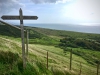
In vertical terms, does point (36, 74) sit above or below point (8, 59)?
below

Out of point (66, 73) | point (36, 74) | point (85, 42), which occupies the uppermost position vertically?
point (36, 74)

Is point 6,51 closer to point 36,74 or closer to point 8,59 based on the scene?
point 8,59

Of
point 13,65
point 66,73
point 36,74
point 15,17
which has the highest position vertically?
point 15,17

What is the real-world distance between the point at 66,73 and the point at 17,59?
17.8 ft

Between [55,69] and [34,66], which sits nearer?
[34,66]

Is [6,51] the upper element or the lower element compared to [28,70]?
upper

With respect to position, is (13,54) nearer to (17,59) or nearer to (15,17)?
(17,59)

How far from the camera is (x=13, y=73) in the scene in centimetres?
966

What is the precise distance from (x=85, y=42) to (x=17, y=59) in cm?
8529

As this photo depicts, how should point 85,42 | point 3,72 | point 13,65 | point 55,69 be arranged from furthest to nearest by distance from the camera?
point 85,42 → point 55,69 → point 13,65 → point 3,72

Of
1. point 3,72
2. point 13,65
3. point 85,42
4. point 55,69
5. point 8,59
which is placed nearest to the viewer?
point 3,72

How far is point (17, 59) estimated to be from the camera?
11.0 m

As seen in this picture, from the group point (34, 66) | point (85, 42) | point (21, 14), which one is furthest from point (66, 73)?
point (85, 42)

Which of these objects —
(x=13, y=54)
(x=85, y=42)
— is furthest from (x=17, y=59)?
(x=85, y=42)
